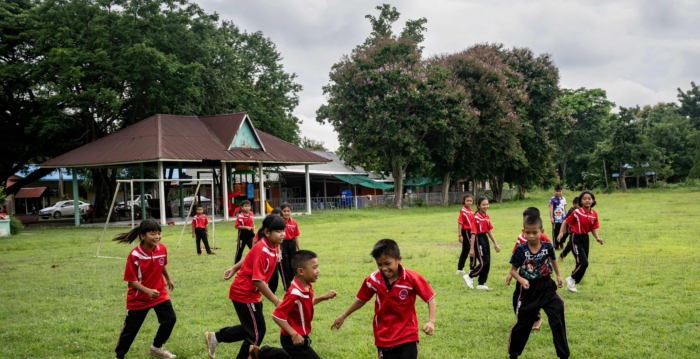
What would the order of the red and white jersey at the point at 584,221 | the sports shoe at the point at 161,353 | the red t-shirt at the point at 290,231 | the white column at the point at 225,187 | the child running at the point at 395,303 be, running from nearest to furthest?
the child running at the point at 395,303 < the sports shoe at the point at 161,353 < the red and white jersey at the point at 584,221 < the red t-shirt at the point at 290,231 < the white column at the point at 225,187

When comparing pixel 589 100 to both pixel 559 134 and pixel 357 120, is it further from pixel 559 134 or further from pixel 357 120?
pixel 357 120

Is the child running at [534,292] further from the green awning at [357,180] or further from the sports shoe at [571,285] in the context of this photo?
the green awning at [357,180]

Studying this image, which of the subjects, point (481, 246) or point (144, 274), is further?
point (481, 246)

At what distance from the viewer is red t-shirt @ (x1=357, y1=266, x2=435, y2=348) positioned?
4680mm

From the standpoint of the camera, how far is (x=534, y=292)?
5875 millimetres

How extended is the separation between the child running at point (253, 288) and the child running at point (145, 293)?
2.36 ft

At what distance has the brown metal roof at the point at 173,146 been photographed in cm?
2691

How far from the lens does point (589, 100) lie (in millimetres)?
67375

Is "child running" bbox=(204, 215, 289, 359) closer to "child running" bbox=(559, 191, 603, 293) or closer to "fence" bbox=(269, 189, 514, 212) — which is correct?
"child running" bbox=(559, 191, 603, 293)

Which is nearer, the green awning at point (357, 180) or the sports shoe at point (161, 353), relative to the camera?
the sports shoe at point (161, 353)

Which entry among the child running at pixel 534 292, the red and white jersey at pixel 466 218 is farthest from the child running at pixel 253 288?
the red and white jersey at pixel 466 218

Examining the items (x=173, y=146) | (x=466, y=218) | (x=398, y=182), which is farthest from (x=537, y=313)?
(x=398, y=182)

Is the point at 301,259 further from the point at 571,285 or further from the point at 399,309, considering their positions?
the point at 571,285

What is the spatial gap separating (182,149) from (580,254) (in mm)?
22092
